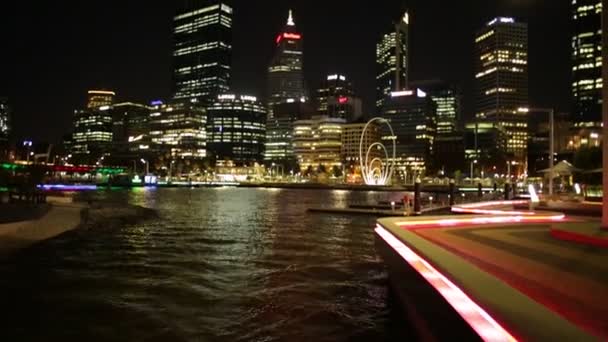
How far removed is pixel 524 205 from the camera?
33719 mm

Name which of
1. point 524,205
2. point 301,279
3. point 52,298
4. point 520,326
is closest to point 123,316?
point 52,298

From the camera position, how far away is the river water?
10305mm

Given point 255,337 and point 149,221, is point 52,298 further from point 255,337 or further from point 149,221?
point 149,221

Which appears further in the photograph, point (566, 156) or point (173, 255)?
point (566, 156)

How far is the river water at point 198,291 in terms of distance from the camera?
1030 cm

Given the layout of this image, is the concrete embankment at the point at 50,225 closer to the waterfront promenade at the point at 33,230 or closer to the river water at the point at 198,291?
the waterfront promenade at the point at 33,230

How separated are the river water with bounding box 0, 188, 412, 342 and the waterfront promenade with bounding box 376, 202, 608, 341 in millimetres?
1517

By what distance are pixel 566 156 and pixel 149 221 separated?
137 metres

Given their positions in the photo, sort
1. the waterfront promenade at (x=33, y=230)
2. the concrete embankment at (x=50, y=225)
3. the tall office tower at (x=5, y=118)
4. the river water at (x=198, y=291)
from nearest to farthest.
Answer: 1. the river water at (x=198, y=291)
2. the waterfront promenade at (x=33, y=230)
3. the concrete embankment at (x=50, y=225)
4. the tall office tower at (x=5, y=118)

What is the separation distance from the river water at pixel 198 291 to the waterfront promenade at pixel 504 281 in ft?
4.98

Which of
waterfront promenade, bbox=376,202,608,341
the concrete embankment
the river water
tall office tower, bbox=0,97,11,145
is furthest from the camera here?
tall office tower, bbox=0,97,11,145

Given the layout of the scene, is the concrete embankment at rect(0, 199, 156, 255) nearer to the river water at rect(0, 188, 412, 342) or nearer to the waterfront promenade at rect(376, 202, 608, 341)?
the river water at rect(0, 188, 412, 342)

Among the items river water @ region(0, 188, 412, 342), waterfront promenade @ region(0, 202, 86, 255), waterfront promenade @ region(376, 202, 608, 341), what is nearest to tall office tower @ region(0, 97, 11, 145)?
waterfront promenade @ region(0, 202, 86, 255)

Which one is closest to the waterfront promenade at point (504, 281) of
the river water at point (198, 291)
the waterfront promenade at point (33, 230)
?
the river water at point (198, 291)
